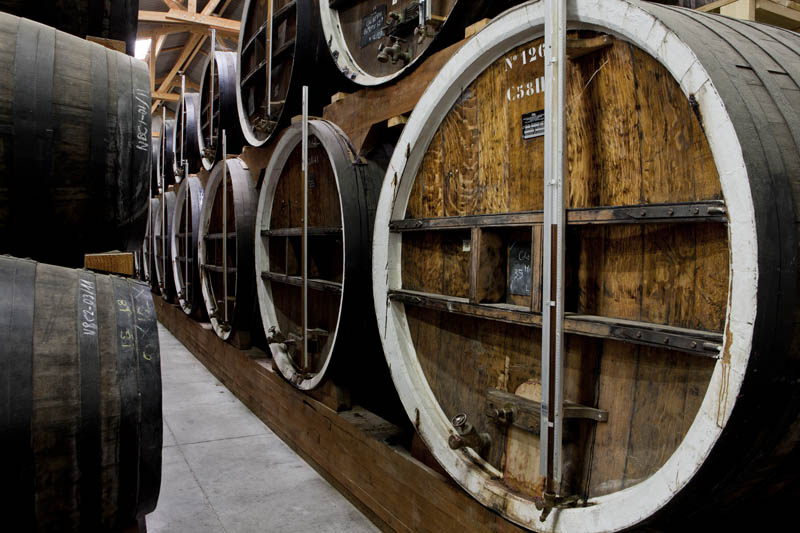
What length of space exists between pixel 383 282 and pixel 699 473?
1391 millimetres

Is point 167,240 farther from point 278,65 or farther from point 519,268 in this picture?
point 519,268

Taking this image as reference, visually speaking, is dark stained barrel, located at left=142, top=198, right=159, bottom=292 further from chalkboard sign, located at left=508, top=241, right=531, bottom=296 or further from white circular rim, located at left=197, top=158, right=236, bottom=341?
chalkboard sign, located at left=508, top=241, right=531, bottom=296

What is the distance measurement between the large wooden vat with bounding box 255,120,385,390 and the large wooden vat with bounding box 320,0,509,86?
38 cm

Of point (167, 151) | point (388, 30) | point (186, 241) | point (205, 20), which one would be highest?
point (205, 20)

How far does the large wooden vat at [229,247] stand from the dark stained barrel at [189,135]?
1704 millimetres

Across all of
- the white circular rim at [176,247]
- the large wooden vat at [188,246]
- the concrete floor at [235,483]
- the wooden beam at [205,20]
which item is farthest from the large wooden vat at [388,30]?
the wooden beam at [205,20]

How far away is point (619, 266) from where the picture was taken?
4.86 ft

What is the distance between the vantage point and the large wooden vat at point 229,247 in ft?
14.2

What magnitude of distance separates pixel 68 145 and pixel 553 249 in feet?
5.23

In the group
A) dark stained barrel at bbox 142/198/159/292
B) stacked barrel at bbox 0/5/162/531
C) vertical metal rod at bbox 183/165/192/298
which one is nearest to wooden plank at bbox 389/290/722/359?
stacked barrel at bbox 0/5/162/531

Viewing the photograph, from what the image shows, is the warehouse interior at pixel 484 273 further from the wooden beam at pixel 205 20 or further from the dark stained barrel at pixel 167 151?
the wooden beam at pixel 205 20

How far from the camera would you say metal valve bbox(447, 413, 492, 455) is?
1.89 meters

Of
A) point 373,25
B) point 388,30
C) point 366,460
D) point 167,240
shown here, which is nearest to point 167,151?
point 167,240

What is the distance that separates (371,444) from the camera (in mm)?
2748
